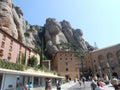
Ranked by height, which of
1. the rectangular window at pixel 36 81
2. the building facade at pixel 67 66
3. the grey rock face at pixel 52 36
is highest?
the grey rock face at pixel 52 36

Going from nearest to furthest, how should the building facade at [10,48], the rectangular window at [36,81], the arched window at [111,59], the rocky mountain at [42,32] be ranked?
the rectangular window at [36,81]
the building facade at [10,48]
the rocky mountain at [42,32]
the arched window at [111,59]

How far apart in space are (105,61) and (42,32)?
4753 cm

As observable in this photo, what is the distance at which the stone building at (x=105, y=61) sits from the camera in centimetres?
7278

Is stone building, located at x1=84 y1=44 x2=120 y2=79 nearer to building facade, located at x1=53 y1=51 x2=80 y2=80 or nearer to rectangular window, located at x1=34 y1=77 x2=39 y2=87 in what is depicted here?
building facade, located at x1=53 y1=51 x2=80 y2=80

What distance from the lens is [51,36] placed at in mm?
86875

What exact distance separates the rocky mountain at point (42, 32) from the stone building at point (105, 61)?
657 inches

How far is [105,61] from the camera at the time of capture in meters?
76.9

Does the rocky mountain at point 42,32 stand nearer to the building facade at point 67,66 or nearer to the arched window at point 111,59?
the building facade at point 67,66

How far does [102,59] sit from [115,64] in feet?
27.7

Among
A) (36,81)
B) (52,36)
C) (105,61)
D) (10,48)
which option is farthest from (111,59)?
(36,81)

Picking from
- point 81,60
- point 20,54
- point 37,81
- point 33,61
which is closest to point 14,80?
point 37,81

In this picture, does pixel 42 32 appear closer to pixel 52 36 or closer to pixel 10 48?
pixel 52 36

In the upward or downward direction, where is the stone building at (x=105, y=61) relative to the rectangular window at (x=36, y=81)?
upward

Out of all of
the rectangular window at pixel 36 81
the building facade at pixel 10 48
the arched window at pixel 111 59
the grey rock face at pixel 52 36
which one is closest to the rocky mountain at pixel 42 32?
the grey rock face at pixel 52 36
